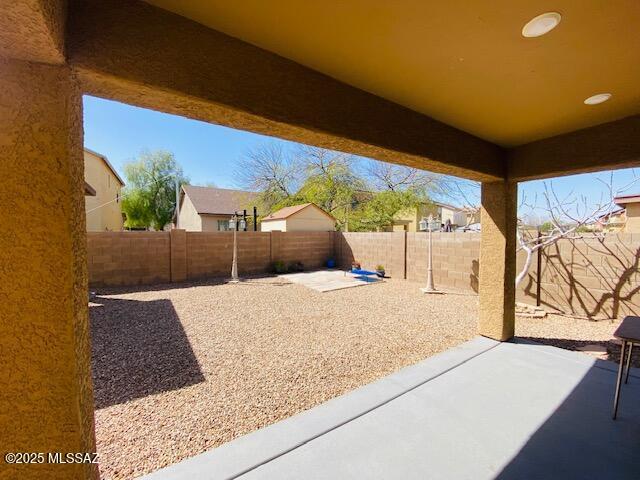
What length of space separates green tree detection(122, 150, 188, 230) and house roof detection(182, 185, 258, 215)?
2.70 meters

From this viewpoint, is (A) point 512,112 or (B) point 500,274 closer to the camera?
(A) point 512,112

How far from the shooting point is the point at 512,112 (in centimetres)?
274

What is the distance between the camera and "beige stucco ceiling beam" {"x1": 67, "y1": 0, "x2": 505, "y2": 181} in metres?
1.38

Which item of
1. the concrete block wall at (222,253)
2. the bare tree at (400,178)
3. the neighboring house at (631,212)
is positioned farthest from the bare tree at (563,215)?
the bare tree at (400,178)

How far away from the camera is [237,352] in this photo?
164 inches

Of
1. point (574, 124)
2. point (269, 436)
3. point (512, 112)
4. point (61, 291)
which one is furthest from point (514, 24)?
point (269, 436)

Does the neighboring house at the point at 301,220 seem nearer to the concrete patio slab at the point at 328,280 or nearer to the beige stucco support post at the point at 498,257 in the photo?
the concrete patio slab at the point at 328,280

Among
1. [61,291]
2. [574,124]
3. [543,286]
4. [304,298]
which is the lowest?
[304,298]

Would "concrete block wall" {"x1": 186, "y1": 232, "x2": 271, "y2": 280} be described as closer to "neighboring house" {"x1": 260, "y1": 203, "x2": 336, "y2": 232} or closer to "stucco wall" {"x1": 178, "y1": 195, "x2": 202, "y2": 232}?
"neighboring house" {"x1": 260, "y1": 203, "x2": 336, "y2": 232}

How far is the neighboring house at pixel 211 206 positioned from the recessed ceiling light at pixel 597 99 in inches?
777

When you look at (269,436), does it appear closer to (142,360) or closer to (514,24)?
(142,360)

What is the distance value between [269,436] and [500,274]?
3.65 m

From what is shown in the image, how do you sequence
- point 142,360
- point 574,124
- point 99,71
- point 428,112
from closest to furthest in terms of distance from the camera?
1. point 99,71
2. point 428,112
3. point 574,124
4. point 142,360

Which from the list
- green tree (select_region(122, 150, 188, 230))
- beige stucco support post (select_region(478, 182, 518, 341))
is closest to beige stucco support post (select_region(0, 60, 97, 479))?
beige stucco support post (select_region(478, 182, 518, 341))
